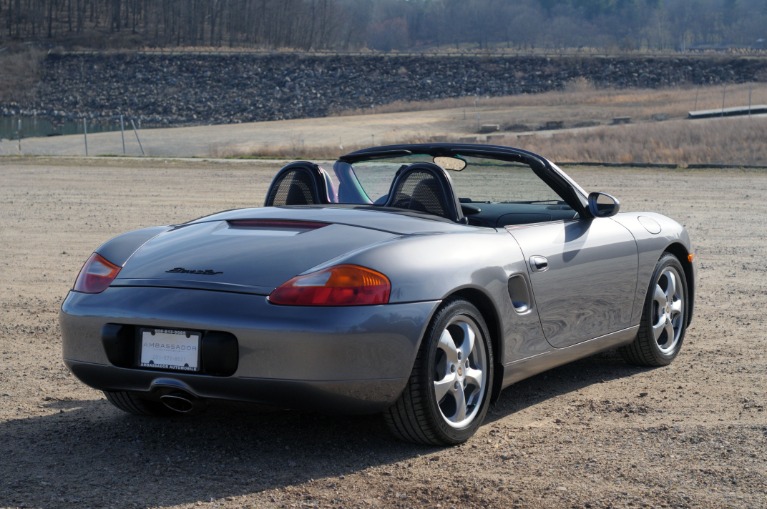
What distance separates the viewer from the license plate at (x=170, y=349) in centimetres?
487

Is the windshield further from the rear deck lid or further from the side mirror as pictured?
the rear deck lid

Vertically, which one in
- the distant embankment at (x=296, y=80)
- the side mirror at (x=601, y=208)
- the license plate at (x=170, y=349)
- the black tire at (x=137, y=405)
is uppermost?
the side mirror at (x=601, y=208)

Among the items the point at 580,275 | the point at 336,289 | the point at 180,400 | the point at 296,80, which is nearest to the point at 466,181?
the point at 580,275

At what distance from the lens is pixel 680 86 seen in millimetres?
108188

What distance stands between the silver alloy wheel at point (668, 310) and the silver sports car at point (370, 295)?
0.44m

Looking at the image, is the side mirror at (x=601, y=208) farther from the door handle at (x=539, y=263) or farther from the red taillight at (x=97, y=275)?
the red taillight at (x=97, y=275)

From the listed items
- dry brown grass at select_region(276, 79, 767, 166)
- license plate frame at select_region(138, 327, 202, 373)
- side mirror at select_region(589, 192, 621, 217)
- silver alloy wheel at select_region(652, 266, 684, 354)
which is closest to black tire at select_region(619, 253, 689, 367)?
silver alloy wheel at select_region(652, 266, 684, 354)

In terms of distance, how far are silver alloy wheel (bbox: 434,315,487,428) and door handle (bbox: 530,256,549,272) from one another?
0.62m

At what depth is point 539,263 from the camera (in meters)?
5.84

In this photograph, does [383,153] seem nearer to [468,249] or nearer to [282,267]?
[468,249]

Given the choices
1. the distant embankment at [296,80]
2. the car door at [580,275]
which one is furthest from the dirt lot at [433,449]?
the distant embankment at [296,80]

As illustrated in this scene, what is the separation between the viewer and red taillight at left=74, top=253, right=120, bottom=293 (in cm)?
530

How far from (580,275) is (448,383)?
1.38 m

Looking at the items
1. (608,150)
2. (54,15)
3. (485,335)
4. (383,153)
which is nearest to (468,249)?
(485,335)
